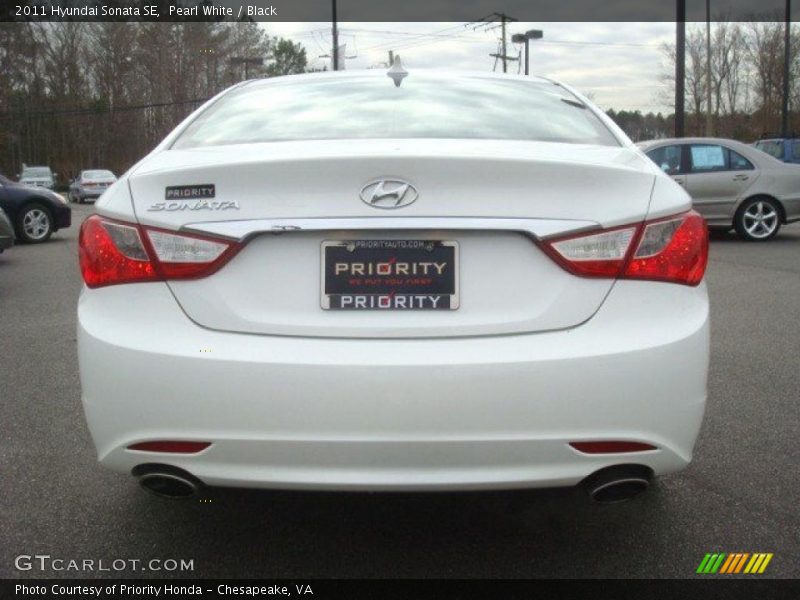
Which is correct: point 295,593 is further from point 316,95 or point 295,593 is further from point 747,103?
point 747,103

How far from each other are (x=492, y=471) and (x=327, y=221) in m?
0.79

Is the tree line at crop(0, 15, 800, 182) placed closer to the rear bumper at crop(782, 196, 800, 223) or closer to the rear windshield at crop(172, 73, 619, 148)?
the rear bumper at crop(782, 196, 800, 223)

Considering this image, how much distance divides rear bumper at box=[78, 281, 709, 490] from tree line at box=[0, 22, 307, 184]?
58.7 meters

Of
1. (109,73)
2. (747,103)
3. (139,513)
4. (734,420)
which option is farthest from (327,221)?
(747,103)

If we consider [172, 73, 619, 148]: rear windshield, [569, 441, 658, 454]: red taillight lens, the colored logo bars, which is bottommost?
the colored logo bars

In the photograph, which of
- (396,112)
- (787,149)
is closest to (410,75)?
(396,112)

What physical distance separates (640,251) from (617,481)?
636mm

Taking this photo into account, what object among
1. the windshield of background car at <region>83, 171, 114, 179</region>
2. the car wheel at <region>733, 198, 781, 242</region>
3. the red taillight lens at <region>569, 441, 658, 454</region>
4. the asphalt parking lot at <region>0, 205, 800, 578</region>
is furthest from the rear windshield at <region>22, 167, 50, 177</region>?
the red taillight lens at <region>569, 441, 658, 454</region>

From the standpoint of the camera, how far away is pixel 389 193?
8.04ft

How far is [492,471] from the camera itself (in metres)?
2.43

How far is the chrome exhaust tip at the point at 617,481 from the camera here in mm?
2529

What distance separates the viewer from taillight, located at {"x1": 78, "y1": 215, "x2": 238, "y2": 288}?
2477 millimetres

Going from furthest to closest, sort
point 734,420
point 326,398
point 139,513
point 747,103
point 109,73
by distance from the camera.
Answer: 1. point 747,103
2. point 109,73
3. point 734,420
4. point 139,513
5. point 326,398

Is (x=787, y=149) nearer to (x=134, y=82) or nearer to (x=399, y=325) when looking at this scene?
(x=399, y=325)
